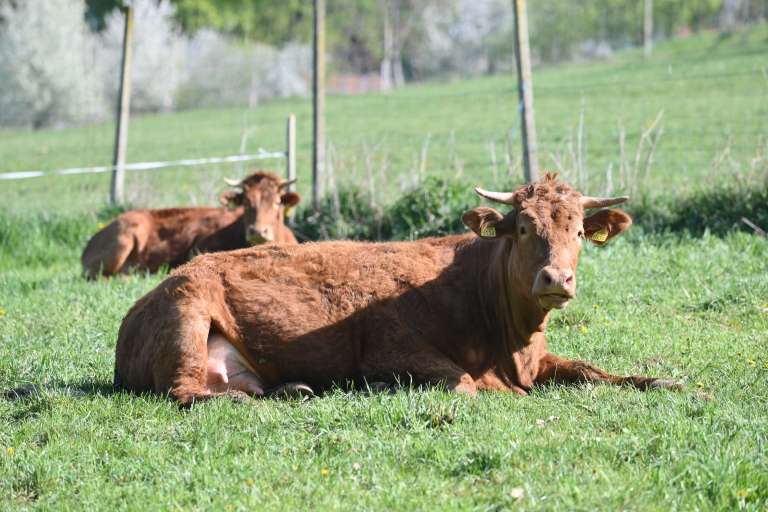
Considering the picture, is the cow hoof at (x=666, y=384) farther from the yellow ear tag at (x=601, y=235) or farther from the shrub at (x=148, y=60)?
the shrub at (x=148, y=60)

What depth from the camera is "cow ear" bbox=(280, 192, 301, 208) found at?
45.1ft

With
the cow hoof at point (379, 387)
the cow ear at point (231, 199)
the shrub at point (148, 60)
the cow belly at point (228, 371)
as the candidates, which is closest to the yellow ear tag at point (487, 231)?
the cow hoof at point (379, 387)

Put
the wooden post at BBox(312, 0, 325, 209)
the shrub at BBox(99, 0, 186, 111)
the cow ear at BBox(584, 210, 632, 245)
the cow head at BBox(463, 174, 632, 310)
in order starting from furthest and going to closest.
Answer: the shrub at BBox(99, 0, 186, 111)
the wooden post at BBox(312, 0, 325, 209)
the cow ear at BBox(584, 210, 632, 245)
the cow head at BBox(463, 174, 632, 310)

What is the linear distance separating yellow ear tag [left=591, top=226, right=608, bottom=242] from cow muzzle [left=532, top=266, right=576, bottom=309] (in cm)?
106

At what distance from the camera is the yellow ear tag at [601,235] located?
7449 mm

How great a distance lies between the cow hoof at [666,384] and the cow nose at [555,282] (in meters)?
0.93

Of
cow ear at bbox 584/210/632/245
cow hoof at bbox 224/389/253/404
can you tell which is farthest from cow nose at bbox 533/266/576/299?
cow hoof at bbox 224/389/253/404

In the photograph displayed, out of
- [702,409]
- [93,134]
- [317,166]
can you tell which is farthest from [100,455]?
[93,134]

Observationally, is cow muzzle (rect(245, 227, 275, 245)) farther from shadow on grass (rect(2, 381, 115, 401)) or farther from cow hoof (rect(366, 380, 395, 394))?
cow hoof (rect(366, 380, 395, 394))

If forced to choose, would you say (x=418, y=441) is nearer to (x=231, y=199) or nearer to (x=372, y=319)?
(x=372, y=319)

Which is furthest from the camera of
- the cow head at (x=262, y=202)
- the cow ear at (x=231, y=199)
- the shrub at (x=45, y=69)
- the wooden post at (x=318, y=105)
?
the shrub at (x=45, y=69)

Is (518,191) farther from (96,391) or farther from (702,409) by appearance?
(96,391)

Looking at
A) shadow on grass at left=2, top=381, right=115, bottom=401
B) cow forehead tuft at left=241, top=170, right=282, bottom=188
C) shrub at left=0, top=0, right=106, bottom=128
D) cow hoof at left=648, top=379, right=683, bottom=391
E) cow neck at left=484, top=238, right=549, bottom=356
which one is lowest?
shadow on grass at left=2, top=381, right=115, bottom=401

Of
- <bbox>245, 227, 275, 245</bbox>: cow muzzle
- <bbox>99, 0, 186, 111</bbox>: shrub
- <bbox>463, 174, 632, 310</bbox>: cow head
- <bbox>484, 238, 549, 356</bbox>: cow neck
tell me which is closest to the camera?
<bbox>463, 174, 632, 310</bbox>: cow head
